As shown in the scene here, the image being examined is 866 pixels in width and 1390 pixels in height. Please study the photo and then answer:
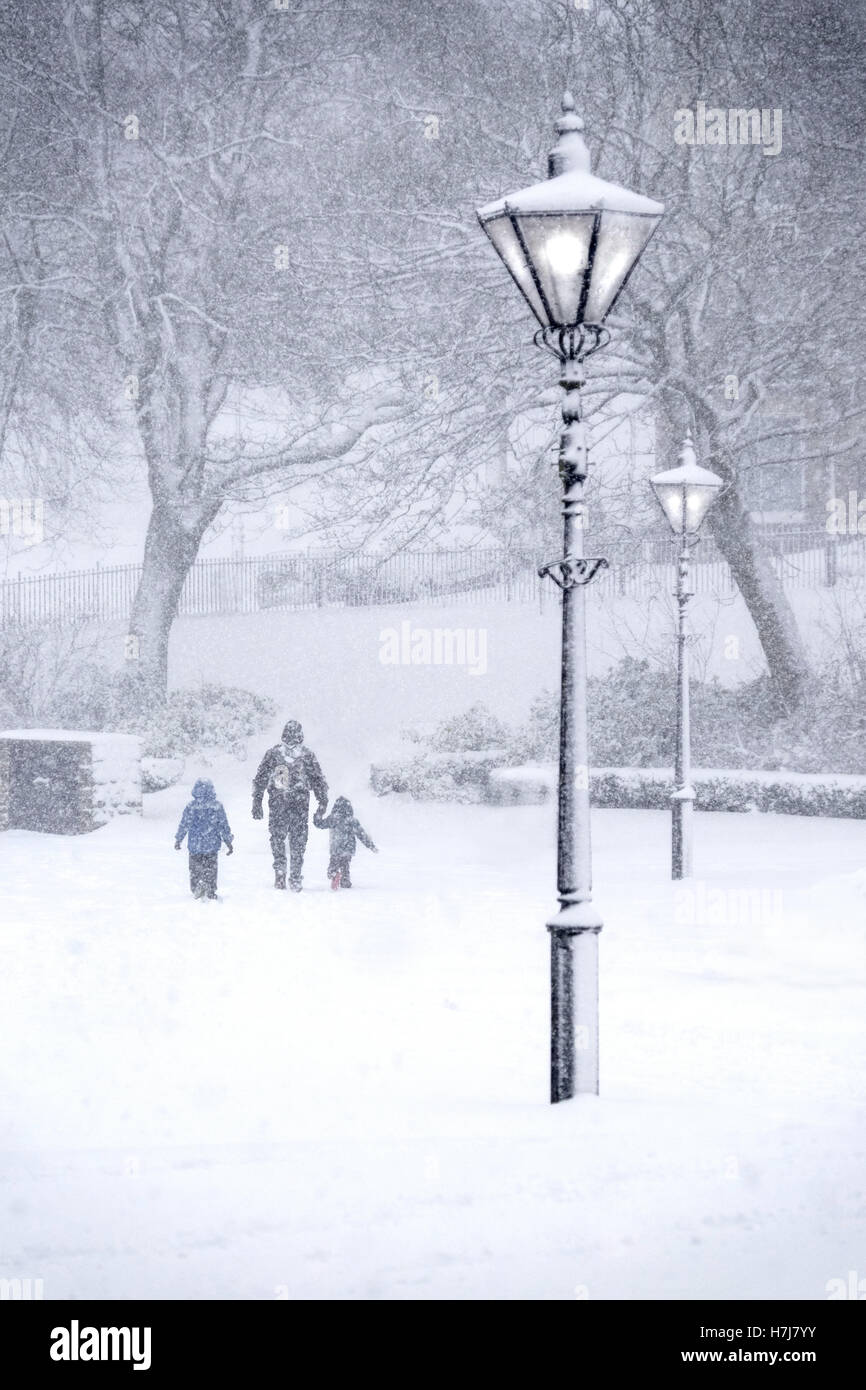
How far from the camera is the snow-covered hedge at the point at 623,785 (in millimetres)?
18203

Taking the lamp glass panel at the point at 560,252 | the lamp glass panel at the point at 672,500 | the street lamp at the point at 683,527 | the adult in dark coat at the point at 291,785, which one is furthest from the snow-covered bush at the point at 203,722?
the lamp glass panel at the point at 560,252

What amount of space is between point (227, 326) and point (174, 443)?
9.64ft

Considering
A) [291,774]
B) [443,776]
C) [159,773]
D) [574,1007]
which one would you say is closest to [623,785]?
[443,776]

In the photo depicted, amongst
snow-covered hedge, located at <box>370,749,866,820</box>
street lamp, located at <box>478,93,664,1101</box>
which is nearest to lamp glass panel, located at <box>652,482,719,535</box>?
snow-covered hedge, located at <box>370,749,866,820</box>

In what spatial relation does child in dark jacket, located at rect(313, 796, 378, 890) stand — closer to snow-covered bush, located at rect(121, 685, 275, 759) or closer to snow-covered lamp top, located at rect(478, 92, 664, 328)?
snow-covered lamp top, located at rect(478, 92, 664, 328)

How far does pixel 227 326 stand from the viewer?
24.7 metres

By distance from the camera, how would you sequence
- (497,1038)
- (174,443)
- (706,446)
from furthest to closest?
(174,443) < (706,446) < (497,1038)

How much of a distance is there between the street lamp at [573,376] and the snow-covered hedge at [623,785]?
1113 centimetres

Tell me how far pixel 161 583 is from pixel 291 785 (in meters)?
13.9

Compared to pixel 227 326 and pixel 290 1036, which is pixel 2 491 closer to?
pixel 227 326

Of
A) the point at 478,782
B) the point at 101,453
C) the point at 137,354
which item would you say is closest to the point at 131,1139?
the point at 478,782

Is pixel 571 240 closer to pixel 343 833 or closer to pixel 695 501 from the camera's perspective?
pixel 695 501

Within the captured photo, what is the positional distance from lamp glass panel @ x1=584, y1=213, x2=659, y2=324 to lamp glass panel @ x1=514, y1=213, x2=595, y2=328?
5 cm

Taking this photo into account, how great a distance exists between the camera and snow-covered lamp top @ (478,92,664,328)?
6.11m
